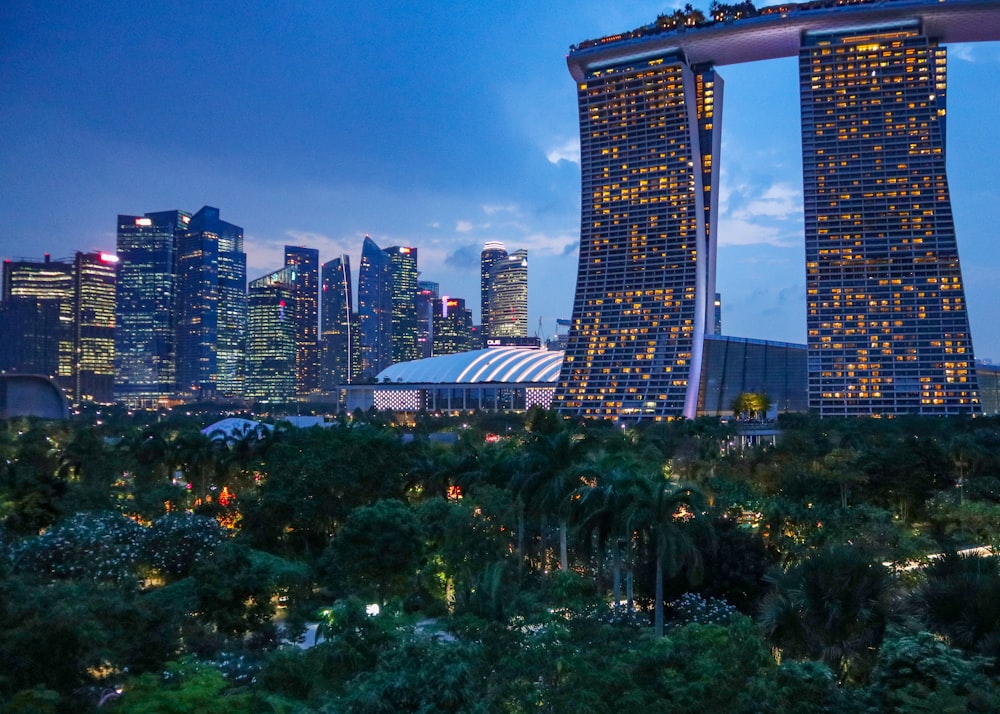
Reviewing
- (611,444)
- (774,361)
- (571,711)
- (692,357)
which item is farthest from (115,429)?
(774,361)

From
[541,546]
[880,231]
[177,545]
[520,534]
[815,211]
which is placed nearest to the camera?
[177,545]

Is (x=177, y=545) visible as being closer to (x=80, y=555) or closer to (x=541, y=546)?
(x=80, y=555)

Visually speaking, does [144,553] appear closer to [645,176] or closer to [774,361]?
[645,176]

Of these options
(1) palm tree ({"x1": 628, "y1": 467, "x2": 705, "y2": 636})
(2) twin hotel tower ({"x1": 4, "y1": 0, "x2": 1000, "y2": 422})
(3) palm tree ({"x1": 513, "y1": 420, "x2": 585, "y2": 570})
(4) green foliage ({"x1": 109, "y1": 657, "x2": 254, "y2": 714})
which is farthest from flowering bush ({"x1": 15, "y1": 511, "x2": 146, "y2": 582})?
(2) twin hotel tower ({"x1": 4, "y1": 0, "x2": 1000, "y2": 422})

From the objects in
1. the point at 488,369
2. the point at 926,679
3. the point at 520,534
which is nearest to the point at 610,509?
the point at 520,534

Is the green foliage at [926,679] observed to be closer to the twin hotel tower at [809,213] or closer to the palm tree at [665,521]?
the palm tree at [665,521]
